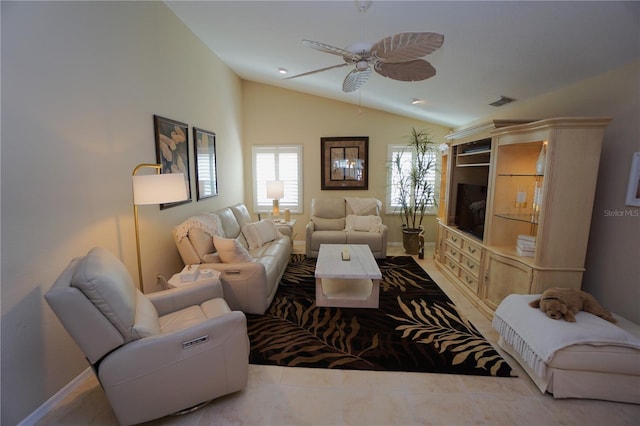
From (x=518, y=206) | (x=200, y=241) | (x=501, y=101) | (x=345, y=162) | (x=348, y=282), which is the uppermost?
(x=501, y=101)

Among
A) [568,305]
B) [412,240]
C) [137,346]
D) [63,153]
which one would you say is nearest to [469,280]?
[568,305]

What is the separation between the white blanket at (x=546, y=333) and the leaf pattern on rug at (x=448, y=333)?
0.79 feet

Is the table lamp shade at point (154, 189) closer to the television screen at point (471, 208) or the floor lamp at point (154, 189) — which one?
the floor lamp at point (154, 189)

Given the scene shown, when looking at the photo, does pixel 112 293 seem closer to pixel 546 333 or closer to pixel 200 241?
pixel 200 241

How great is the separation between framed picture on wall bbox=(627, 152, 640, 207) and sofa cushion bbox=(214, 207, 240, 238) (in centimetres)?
397

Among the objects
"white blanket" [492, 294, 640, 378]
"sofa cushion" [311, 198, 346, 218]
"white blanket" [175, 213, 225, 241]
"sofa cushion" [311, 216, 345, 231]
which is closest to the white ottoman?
"white blanket" [492, 294, 640, 378]

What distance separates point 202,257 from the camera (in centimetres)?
303

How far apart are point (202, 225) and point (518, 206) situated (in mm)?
3424

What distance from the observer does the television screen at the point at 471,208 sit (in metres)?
3.40

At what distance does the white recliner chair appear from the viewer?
1.50 meters

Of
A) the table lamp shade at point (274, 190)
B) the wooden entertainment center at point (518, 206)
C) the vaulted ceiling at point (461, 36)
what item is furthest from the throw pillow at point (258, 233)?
the wooden entertainment center at point (518, 206)

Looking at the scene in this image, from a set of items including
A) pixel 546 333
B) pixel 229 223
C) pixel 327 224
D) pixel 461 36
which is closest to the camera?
pixel 546 333

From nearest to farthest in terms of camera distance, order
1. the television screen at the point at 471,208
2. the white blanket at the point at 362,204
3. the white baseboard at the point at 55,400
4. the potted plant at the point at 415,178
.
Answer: the white baseboard at the point at 55,400 → the television screen at the point at 471,208 → the white blanket at the point at 362,204 → the potted plant at the point at 415,178

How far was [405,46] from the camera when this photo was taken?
1698 mm
